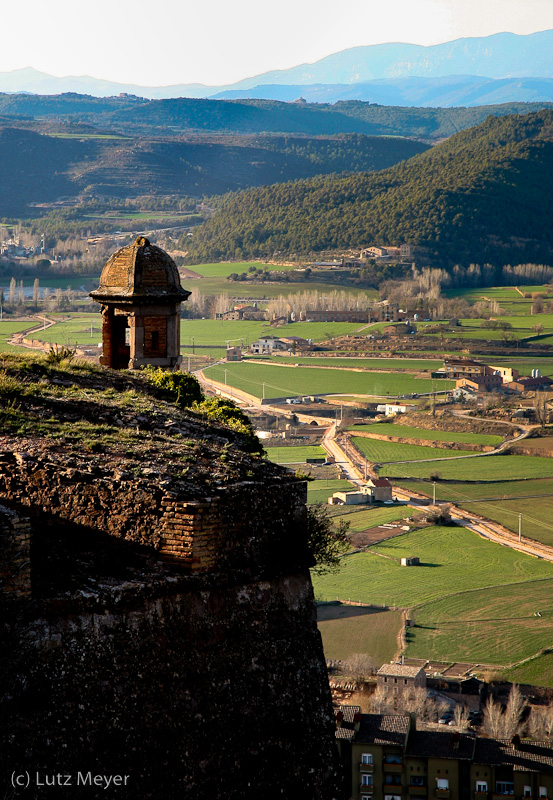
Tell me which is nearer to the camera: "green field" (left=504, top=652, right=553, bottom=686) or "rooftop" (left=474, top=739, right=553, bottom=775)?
"rooftop" (left=474, top=739, right=553, bottom=775)

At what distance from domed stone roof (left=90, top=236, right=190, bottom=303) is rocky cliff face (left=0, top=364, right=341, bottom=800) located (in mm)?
6243

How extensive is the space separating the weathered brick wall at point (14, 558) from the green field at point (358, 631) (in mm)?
28729

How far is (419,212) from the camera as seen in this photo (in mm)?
158250

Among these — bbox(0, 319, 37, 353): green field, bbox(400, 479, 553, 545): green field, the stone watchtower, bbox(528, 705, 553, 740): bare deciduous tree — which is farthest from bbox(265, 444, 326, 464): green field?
the stone watchtower

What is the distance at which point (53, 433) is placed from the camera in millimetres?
7613

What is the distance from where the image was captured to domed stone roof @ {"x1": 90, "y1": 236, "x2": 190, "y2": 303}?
45.1ft

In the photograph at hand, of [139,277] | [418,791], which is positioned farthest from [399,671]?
[139,277]

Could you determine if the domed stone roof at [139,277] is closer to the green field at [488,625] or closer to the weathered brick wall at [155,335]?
the weathered brick wall at [155,335]

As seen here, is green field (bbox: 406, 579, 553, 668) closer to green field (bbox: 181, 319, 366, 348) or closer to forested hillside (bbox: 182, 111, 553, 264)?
green field (bbox: 181, 319, 366, 348)

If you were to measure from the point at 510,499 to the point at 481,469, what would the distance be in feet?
21.0

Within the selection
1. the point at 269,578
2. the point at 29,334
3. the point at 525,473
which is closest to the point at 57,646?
the point at 269,578

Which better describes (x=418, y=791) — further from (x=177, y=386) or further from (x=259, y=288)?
(x=259, y=288)

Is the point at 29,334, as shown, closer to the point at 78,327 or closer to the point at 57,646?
the point at 78,327

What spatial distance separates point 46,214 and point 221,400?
574 feet
